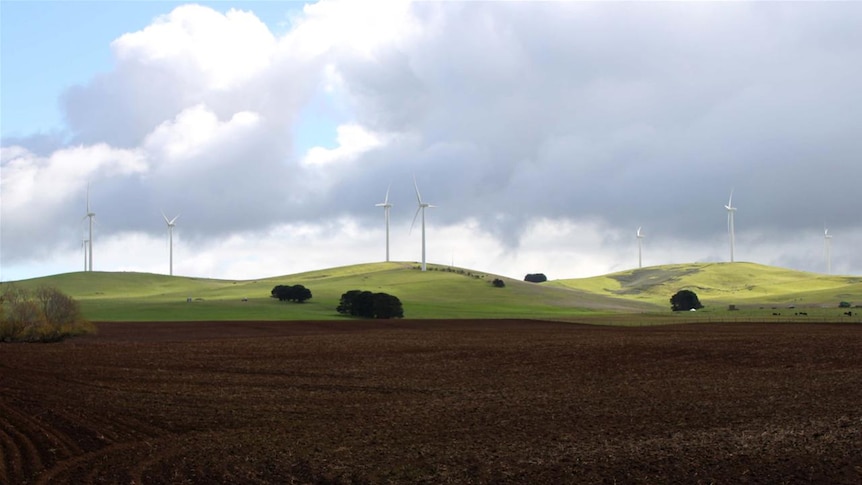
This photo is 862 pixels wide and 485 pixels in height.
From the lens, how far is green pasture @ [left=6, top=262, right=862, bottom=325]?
96.1m

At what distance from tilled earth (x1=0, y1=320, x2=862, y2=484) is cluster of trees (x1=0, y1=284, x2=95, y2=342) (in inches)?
420

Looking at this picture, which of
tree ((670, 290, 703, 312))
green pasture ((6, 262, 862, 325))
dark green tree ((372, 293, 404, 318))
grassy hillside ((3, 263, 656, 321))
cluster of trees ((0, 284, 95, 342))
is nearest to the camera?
cluster of trees ((0, 284, 95, 342))

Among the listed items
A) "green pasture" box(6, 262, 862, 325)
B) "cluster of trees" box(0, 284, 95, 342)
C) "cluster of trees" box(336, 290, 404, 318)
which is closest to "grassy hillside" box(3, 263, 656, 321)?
"green pasture" box(6, 262, 862, 325)

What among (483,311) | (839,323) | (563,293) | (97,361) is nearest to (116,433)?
(97,361)

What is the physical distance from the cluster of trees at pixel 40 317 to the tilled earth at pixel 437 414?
10.7m

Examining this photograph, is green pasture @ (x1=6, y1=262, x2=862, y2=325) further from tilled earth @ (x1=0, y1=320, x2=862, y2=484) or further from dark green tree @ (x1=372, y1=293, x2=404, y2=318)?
tilled earth @ (x1=0, y1=320, x2=862, y2=484)

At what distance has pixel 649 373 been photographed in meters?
36.9

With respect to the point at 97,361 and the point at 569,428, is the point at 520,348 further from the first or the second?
the point at 569,428

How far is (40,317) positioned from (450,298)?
7153 centimetres

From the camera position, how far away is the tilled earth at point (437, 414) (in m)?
18.9

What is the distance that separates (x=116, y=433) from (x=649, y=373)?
2177cm

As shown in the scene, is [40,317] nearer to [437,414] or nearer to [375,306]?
[375,306]

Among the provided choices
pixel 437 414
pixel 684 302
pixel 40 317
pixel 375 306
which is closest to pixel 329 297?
pixel 375 306

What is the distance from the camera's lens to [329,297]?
119188 millimetres
